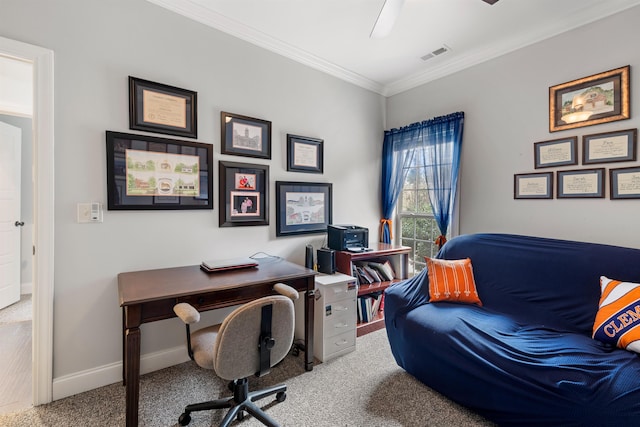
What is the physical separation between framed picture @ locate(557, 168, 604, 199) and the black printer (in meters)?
1.67

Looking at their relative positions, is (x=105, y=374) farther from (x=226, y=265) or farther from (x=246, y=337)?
(x=246, y=337)

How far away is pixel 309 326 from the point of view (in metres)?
2.10

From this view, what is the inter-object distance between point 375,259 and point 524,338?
1.63 m

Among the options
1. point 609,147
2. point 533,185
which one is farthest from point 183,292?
point 609,147

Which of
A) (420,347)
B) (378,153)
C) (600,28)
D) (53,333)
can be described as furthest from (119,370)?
(600,28)

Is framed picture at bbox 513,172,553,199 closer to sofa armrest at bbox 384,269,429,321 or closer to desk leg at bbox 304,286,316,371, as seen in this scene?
sofa armrest at bbox 384,269,429,321

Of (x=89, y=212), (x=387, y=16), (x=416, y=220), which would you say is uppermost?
(x=387, y=16)

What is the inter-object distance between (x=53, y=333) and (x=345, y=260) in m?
2.13

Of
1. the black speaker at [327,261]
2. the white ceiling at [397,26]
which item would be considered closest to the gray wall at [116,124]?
the white ceiling at [397,26]

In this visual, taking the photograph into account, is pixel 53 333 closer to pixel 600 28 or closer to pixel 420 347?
pixel 420 347

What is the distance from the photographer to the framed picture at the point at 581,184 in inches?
85.0

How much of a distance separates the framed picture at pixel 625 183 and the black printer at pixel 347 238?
1918 mm

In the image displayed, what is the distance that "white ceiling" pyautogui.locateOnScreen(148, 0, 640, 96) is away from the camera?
2.13 metres

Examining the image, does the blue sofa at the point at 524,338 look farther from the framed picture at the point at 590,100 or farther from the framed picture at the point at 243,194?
the framed picture at the point at 243,194
